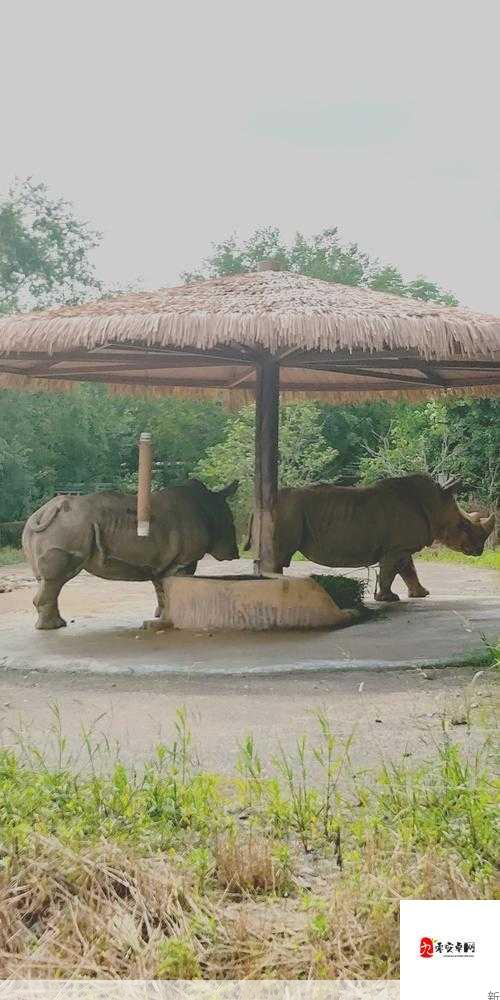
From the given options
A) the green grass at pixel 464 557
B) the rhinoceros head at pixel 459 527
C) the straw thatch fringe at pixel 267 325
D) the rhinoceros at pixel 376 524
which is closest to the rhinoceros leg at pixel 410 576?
the rhinoceros at pixel 376 524

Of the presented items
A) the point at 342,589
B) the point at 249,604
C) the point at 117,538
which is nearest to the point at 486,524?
the point at 342,589

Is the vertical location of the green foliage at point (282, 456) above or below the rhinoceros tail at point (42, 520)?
above

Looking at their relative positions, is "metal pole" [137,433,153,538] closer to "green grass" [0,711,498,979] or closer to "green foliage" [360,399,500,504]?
"green grass" [0,711,498,979]

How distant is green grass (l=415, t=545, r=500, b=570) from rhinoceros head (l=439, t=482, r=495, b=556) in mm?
4245

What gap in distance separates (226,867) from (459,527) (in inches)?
300

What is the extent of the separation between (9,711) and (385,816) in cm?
275

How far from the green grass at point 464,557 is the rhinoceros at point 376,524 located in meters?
4.55

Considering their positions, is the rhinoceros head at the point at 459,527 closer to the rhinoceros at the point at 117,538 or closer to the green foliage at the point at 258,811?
the rhinoceros at the point at 117,538

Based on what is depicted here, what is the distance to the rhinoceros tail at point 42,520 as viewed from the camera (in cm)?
839

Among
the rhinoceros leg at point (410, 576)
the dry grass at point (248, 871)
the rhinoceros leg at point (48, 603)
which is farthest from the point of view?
the rhinoceros leg at point (410, 576)

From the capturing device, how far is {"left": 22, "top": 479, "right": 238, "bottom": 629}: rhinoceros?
840cm

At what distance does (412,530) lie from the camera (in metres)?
10.2

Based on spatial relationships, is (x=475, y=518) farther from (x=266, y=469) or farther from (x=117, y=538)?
(x=117, y=538)

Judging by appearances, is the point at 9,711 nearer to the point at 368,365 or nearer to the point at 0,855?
the point at 0,855
